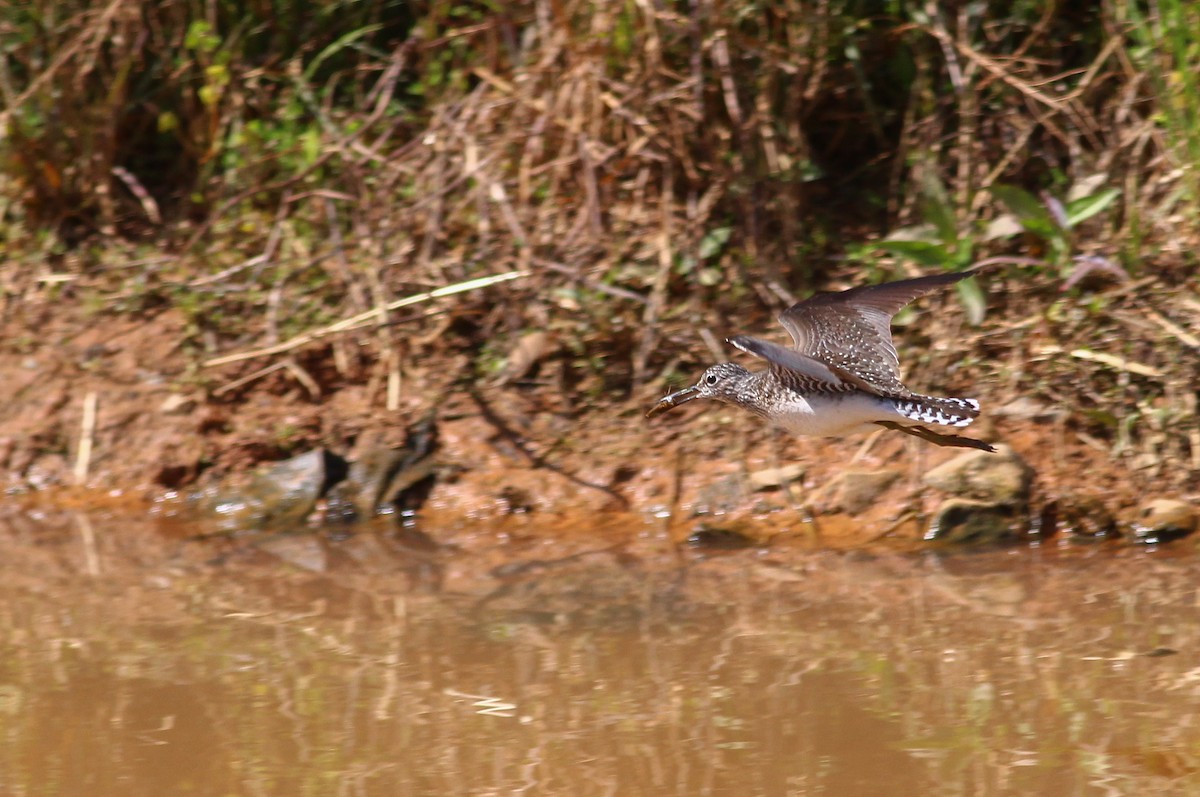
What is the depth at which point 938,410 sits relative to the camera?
469 cm

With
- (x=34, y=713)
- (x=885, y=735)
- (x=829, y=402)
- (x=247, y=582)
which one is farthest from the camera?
(x=247, y=582)

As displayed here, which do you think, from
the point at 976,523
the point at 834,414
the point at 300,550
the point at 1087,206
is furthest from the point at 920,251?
the point at 300,550

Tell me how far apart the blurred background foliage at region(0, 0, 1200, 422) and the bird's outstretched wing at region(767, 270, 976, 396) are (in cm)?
138

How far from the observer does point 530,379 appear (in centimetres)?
712

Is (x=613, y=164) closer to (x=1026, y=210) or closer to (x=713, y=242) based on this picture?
(x=713, y=242)

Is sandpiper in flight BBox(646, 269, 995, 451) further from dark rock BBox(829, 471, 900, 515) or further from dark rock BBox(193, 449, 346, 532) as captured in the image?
dark rock BBox(193, 449, 346, 532)

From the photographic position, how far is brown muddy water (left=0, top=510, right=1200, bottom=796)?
13.7ft

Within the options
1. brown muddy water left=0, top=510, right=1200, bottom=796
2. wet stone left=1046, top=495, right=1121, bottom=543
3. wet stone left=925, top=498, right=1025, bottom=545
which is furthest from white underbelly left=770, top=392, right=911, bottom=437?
wet stone left=1046, top=495, right=1121, bottom=543

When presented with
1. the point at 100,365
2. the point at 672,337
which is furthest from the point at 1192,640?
the point at 100,365

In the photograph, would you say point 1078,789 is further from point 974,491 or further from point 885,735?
point 974,491

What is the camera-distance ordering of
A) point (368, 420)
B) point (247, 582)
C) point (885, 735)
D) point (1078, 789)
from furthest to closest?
point (368, 420), point (247, 582), point (885, 735), point (1078, 789)

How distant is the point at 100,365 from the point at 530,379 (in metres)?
2.17

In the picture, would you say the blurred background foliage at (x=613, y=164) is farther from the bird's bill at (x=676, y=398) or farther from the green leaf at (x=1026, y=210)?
the bird's bill at (x=676, y=398)

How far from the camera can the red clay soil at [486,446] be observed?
632 cm
